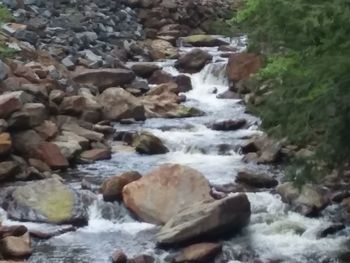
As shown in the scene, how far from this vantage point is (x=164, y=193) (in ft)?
38.1

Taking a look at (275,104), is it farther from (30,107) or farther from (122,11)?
(122,11)

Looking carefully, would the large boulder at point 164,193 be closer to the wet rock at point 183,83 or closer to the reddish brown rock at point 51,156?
the reddish brown rock at point 51,156

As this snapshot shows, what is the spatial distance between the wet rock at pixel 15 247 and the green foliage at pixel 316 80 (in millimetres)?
3620

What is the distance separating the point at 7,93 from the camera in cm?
1458

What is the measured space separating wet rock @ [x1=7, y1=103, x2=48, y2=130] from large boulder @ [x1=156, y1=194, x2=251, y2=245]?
424 centimetres

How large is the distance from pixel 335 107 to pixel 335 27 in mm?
896

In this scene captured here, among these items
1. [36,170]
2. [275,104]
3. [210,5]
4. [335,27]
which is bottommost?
[210,5]

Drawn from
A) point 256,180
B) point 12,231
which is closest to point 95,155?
point 256,180

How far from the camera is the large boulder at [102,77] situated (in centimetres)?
1905

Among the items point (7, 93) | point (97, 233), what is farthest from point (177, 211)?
point (7, 93)

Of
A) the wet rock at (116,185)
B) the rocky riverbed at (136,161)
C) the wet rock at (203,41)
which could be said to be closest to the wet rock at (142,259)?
the rocky riverbed at (136,161)

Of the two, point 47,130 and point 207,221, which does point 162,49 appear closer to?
point 47,130

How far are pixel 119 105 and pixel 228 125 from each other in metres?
2.66

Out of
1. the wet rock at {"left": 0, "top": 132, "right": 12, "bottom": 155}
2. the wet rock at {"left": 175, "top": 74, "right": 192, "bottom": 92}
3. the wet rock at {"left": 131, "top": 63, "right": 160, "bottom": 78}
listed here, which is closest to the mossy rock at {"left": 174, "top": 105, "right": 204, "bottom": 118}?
the wet rock at {"left": 175, "top": 74, "right": 192, "bottom": 92}
